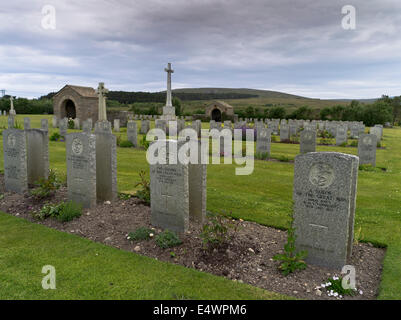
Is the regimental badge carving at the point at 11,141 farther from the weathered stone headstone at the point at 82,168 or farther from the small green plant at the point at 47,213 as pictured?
the small green plant at the point at 47,213

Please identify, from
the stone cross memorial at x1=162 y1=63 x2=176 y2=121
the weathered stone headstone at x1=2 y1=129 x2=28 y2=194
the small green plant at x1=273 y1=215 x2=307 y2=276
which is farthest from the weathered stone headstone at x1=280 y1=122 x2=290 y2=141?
the small green plant at x1=273 y1=215 x2=307 y2=276

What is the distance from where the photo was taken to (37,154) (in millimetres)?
9039

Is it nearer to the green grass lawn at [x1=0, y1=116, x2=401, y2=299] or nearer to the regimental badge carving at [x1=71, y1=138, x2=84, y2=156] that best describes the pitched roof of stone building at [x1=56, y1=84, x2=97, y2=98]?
the green grass lawn at [x1=0, y1=116, x2=401, y2=299]

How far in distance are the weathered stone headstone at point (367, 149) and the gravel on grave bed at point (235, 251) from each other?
9116 millimetres

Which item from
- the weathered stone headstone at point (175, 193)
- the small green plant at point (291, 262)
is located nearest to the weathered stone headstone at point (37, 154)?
the weathered stone headstone at point (175, 193)

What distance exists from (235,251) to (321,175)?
1.81m

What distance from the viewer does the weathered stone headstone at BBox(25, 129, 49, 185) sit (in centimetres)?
887

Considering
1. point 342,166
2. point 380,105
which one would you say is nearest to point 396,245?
point 342,166

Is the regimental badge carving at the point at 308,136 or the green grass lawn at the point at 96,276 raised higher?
the regimental badge carving at the point at 308,136

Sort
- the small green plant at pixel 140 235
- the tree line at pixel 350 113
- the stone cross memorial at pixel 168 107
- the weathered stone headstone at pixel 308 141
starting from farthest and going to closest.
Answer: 1. the tree line at pixel 350 113
2. the stone cross memorial at pixel 168 107
3. the weathered stone headstone at pixel 308 141
4. the small green plant at pixel 140 235

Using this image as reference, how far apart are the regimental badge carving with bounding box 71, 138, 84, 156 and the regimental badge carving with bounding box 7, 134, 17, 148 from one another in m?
2.11

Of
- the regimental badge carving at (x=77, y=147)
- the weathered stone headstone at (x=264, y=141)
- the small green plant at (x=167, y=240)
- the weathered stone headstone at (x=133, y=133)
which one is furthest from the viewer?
the weathered stone headstone at (x=133, y=133)

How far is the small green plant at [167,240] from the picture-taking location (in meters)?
5.50

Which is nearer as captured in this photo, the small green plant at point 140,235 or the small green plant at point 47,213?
the small green plant at point 140,235
